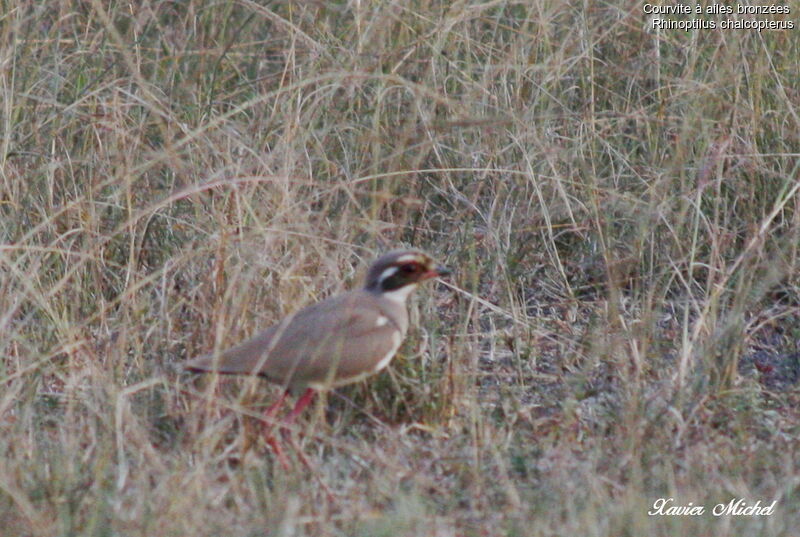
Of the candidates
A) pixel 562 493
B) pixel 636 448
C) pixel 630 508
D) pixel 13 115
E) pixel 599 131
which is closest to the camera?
pixel 630 508

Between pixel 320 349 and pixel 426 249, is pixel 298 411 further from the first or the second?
pixel 426 249

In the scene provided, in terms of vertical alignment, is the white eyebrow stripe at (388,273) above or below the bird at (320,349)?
above

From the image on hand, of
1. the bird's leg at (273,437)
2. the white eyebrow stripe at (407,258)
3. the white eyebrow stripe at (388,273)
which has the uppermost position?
the white eyebrow stripe at (407,258)

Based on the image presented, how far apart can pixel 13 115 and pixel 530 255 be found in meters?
2.49

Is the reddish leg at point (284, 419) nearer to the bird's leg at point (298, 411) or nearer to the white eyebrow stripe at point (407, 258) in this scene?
the bird's leg at point (298, 411)

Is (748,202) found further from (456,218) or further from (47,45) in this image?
(47,45)

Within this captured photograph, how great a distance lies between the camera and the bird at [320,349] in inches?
178

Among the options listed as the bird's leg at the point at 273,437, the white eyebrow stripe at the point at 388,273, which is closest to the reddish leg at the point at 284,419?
the bird's leg at the point at 273,437

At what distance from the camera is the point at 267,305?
517 centimetres

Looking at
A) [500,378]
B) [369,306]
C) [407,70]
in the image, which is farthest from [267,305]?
[407,70]
